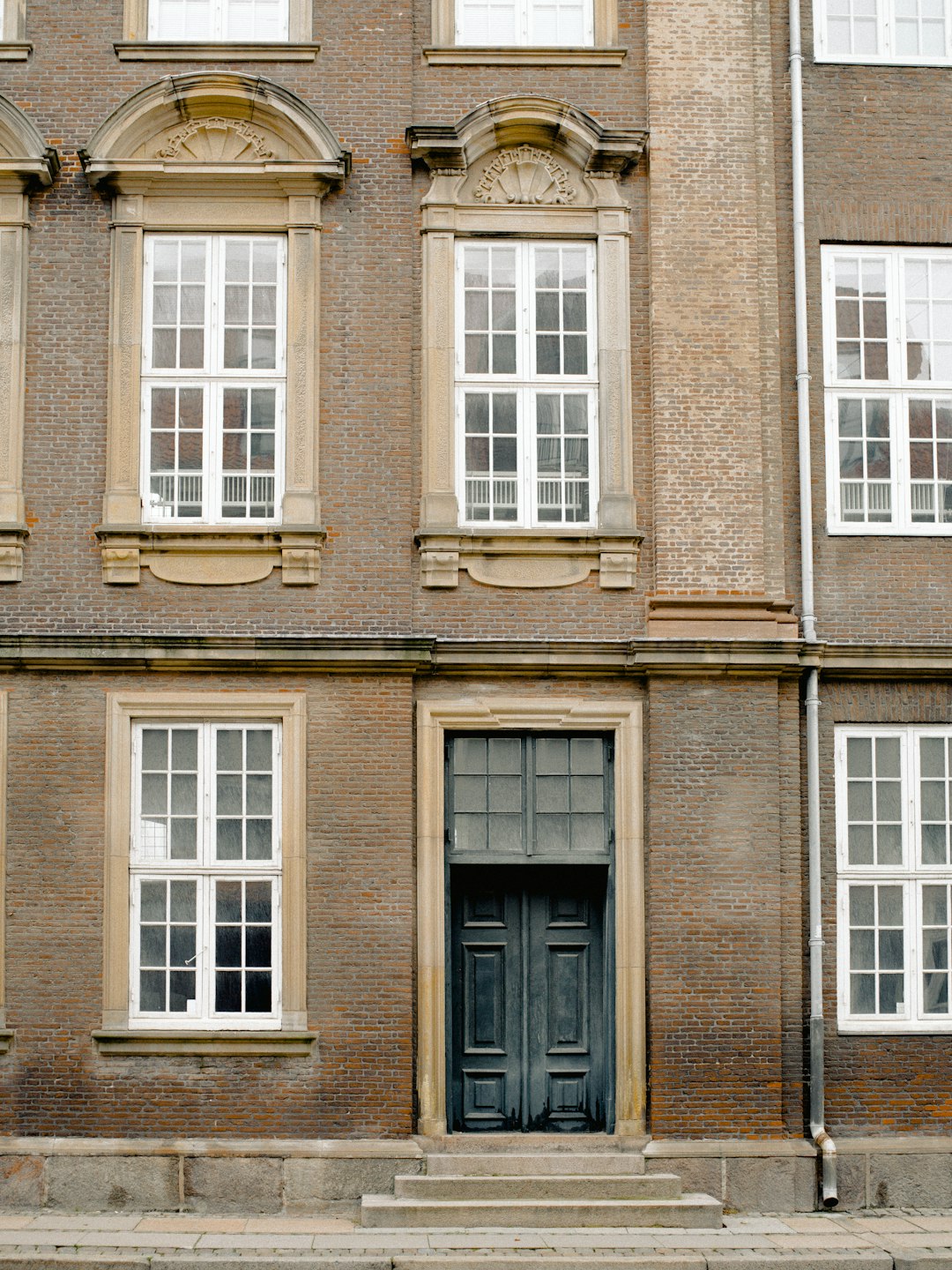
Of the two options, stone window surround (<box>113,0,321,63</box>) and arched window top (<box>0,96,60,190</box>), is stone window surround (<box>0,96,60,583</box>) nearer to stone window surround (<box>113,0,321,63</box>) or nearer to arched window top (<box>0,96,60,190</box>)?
arched window top (<box>0,96,60,190</box>)

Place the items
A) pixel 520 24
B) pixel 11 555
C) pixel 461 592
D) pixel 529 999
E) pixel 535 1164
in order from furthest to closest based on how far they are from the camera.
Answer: pixel 520 24
pixel 461 592
pixel 529 999
pixel 11 555
pixel 535 1164

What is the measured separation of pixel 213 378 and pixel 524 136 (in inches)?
141

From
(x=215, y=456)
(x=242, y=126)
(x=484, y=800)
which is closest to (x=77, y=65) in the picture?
(x=242, y=126)

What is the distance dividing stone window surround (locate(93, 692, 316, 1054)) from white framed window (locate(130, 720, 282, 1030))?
99 mm

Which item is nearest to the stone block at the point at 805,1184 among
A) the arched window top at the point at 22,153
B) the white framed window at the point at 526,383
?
the white framed window at the point at 526,383

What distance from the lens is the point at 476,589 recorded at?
1410cm

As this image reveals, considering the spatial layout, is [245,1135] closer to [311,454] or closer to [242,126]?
[311,454]

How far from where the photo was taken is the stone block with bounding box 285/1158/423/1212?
13102 mm

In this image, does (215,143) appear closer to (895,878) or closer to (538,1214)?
(895,878)

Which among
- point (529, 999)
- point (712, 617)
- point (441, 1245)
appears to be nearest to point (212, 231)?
point (712, 617)

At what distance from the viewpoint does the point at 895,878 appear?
14.1 m

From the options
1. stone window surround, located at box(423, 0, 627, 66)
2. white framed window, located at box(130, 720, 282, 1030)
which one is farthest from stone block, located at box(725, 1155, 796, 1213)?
stone window surround, located at box(423, 0, 627, 66)

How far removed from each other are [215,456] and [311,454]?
34.6 inches

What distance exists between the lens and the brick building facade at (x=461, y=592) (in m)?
13.5
